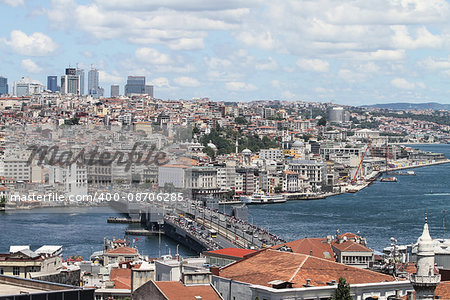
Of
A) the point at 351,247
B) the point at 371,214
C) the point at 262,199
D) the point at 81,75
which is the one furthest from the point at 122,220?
the point at 81,75

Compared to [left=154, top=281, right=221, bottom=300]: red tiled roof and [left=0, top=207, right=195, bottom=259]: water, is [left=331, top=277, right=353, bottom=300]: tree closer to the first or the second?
[left=154, top=281, right=221, bottom=300]: red tiled roof

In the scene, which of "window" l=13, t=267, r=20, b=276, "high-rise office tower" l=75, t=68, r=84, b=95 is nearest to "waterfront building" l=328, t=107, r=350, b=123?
"high-rise office tower" l=75, t=68, r=84, b=95

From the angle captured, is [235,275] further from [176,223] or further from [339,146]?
[339,146]

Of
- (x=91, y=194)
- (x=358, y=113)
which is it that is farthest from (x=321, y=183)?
(x=358, y=113)

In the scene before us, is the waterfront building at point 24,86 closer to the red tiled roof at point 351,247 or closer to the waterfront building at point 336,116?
the waterfront building at point 336,116

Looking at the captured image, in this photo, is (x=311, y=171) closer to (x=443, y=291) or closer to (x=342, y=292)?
(x=443, y=291)

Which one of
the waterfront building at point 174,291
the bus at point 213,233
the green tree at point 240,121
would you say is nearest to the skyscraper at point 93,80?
the green tree at point 240,121
